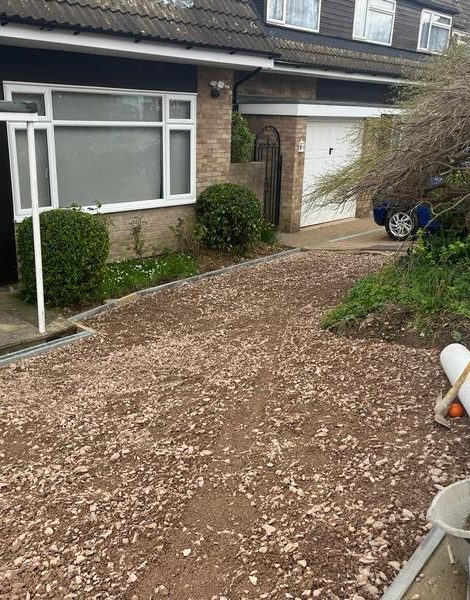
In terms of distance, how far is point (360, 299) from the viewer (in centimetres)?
645

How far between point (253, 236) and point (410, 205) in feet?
11.9

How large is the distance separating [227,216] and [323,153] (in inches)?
176

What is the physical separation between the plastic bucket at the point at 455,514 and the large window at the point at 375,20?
14897mm

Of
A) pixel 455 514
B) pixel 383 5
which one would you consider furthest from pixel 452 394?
pixel 383 5

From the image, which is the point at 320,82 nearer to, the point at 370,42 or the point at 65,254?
the point at 370,42

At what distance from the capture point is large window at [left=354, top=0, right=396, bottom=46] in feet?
50.9

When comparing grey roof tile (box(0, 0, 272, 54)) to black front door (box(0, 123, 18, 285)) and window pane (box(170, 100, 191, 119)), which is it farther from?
black front door (box(0, 123, 18, 285))

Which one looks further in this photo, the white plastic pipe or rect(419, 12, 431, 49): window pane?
rect(419, 12, 431, 49): window pane

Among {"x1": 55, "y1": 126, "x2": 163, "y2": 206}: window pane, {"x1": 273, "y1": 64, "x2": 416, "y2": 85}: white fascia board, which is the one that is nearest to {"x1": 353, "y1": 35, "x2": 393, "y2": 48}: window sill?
{"x1": 273, "y1": 64, "x2": 416, "y2": 85}: white fascia board

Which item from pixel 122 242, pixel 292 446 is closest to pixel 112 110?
pixel 122 242

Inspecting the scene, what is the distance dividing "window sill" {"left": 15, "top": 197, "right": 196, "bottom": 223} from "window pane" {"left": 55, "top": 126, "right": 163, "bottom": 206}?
0.10 m

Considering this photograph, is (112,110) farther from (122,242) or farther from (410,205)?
(410,205)

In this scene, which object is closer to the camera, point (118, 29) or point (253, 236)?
point (118, 29)

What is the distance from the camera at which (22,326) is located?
6.74 m
